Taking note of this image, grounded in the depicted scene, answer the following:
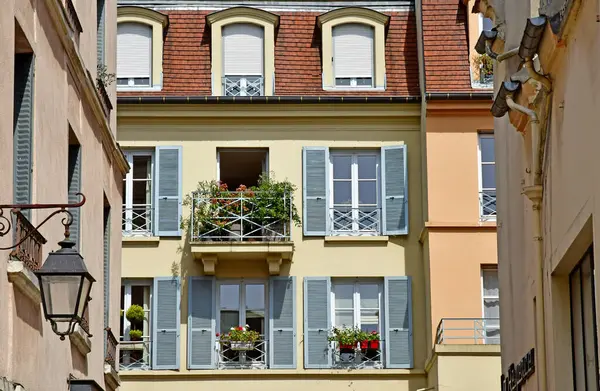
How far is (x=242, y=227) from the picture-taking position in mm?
29953

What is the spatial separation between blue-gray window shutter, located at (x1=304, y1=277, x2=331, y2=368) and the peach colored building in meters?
10.1

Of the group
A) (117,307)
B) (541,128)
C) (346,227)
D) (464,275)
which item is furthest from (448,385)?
(541,128)

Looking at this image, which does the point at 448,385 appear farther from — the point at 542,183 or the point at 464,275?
the point at 542,183

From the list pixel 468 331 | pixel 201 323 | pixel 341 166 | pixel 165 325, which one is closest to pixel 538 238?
pixel 468 331

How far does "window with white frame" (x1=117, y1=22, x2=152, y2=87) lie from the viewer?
31500 mm

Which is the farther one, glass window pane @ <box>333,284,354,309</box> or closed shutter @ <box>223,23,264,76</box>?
closed shutter @ <box>223,23,264,76</box>

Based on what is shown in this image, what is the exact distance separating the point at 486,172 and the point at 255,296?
5506mm

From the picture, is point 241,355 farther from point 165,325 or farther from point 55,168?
point 55,168

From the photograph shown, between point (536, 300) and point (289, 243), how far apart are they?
15.1 metres

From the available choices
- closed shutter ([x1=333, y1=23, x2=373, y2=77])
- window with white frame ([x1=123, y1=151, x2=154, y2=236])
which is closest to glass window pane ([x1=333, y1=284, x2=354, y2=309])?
window with white frame ([x1=123, y1=151, x2=154, y2=236])

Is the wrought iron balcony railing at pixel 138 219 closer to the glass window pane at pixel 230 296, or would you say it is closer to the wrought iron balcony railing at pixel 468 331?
the glass window pane at pixel 230 296

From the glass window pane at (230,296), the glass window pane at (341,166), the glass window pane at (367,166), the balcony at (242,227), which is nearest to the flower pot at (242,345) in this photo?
the glass window pane at (230,296)

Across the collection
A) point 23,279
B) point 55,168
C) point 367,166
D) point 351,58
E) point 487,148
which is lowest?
Result: point 23,279

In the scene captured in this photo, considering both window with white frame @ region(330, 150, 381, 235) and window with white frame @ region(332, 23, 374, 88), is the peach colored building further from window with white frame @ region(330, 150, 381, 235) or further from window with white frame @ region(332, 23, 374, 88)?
window with white frame @ region(332, 23, 374, 88)
